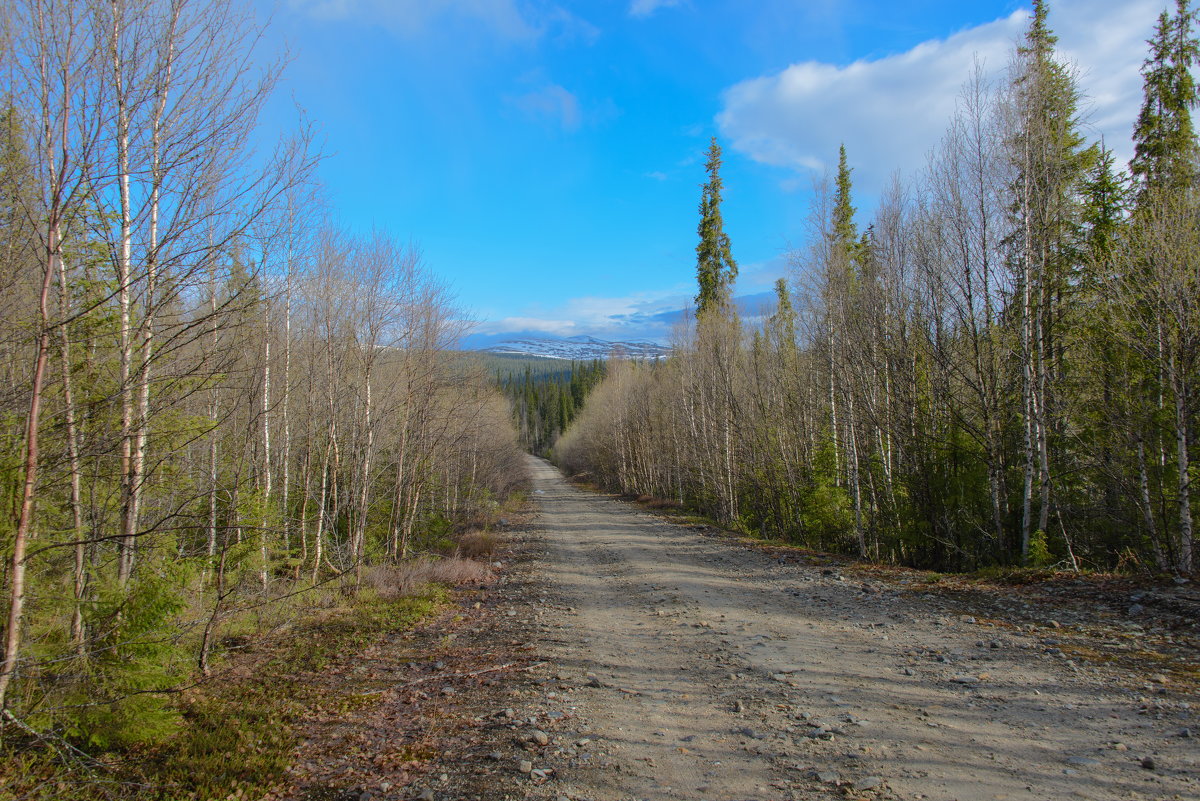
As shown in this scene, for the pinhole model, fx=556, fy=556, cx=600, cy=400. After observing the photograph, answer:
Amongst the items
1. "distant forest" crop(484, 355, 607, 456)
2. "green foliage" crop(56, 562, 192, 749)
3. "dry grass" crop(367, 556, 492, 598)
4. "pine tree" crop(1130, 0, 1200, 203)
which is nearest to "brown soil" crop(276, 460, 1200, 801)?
"green foliage" crop(56, 562, 192, 749)

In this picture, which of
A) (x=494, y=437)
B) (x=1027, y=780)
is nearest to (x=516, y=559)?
(x=1027, y=780)

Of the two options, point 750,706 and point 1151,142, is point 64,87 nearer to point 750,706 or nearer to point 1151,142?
point 750,706

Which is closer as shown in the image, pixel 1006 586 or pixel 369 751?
pixel 369 751

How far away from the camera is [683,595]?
901 centimetres

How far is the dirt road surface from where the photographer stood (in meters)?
3.44

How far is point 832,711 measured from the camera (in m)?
4.44

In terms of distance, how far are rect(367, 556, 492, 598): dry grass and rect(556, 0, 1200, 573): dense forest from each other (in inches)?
350

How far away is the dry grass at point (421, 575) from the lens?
9.74 m

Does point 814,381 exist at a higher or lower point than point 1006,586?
higher

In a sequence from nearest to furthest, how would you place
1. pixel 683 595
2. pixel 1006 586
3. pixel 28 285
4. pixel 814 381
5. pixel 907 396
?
pixel 28 285, pixel 1006 586, pixel 683 595, pixel 907 396, pixel 814 381

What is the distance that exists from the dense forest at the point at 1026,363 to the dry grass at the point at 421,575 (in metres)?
8.89

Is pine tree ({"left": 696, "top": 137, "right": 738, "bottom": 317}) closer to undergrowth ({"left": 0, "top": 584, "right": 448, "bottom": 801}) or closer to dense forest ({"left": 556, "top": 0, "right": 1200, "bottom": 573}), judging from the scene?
dense forest ({"left": 556, "top": 0, "right": 1200, "bottom": 573})

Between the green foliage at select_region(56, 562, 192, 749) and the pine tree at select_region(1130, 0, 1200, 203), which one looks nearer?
the green foliage at select_region(56, 562, 192, 749)

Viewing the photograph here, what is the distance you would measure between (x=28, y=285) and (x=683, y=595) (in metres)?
8.38
